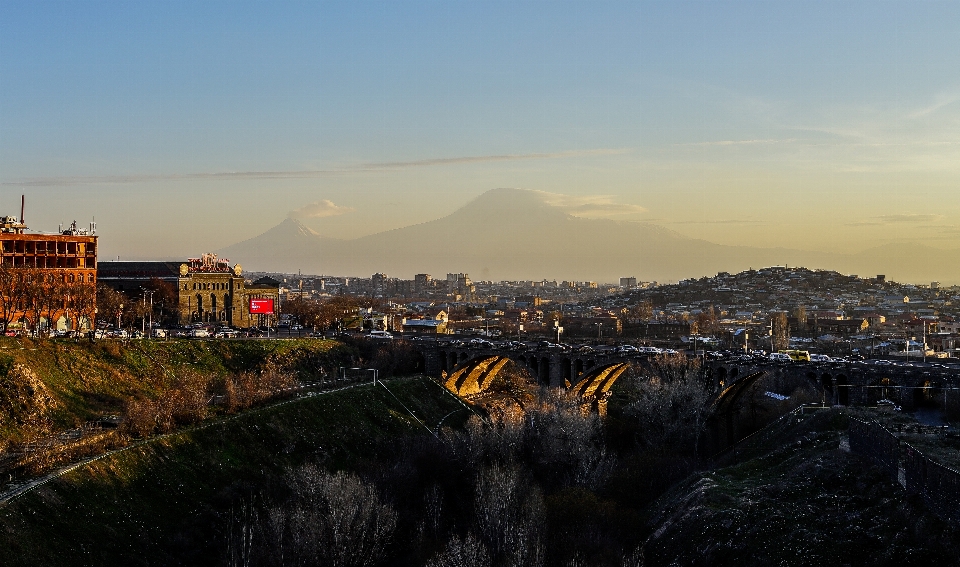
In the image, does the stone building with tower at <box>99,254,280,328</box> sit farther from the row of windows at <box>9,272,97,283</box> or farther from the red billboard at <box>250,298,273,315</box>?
the row of windows at <box>9,272,97,283</box>

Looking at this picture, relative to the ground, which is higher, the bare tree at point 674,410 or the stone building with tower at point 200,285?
the stone building with tower at point 200,285

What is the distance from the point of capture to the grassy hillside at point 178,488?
3797cm

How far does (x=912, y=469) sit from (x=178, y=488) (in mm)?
32312

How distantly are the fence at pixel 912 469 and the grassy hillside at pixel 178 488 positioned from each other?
27.9m

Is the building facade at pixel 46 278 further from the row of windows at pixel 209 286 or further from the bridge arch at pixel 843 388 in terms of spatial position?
the bridge arch at pixel 843 388

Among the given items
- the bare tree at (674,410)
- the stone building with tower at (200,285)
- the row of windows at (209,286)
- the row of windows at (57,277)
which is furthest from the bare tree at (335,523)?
the row of windows at (209,286)

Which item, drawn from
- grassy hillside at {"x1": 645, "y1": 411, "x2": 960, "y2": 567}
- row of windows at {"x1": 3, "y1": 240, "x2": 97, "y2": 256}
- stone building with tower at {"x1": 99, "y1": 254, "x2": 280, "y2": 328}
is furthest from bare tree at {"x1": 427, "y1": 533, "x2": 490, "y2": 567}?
stone building with tower at {"x1": 99, "y1": 254, "x2": 280, "y2": 328}

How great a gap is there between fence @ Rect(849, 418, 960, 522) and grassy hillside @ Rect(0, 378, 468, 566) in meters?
27.9

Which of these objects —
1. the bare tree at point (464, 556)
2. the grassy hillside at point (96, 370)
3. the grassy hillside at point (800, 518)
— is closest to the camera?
the grassy hillside at point (800, 518)

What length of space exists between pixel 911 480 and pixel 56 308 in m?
66.3

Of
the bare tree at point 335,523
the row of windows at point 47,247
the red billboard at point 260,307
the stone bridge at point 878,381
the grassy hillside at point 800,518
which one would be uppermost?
the row of windows at point 47,247

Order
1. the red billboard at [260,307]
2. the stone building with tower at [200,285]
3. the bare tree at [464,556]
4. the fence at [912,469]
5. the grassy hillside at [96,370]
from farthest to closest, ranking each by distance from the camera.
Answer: the stone building with tower at [200,285] < the red billboard at [260,307] < the grassy hillside at [96,370] < the bare tree at [464,556] < the fence at [912,469]

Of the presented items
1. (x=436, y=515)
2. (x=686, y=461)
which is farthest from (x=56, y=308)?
(x=686, y=461)

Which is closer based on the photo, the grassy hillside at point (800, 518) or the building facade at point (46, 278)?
the grassy hillside at point (800, 518)
